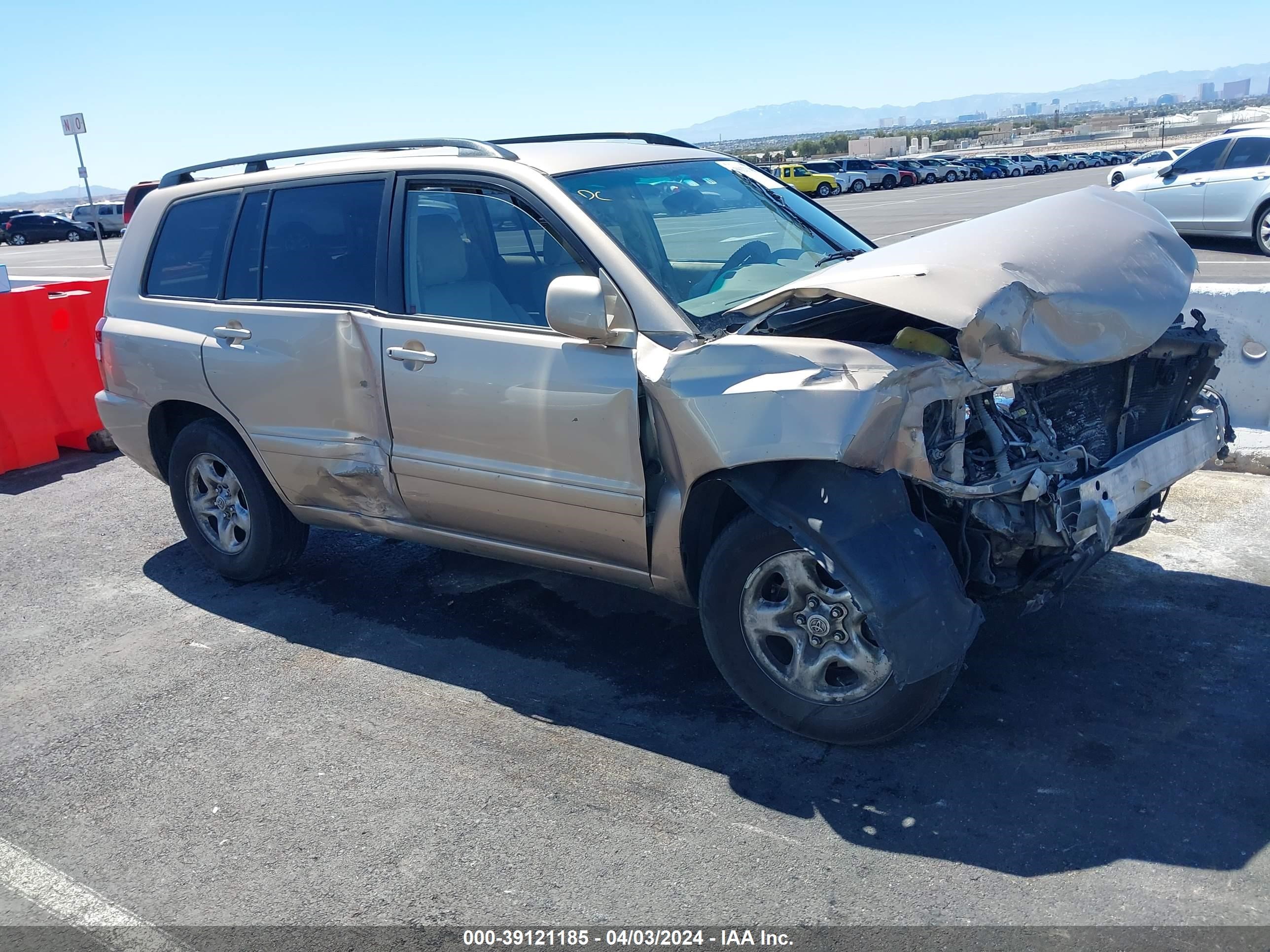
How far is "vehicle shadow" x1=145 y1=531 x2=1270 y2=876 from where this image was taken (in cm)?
321

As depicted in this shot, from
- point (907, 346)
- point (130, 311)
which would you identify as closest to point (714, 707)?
point (907, 346)

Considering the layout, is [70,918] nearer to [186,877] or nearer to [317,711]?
[186,877]

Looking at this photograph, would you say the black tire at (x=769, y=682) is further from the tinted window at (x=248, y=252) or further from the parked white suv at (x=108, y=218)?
the parked white suv at (x=108, y=218)

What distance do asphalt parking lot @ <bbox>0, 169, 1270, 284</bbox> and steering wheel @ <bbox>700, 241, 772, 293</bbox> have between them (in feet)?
30.7

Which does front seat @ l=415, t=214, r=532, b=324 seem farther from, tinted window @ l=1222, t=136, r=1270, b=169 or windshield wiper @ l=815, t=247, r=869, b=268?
tinted window @ l=1222, t=136, r=1270, b=169

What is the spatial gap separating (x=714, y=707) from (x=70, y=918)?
7.02ft

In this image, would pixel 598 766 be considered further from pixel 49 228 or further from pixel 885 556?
pixel 49 228

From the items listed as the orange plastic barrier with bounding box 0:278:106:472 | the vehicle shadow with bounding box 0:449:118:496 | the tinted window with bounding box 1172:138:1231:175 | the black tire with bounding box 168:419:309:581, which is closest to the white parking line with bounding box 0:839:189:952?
the black tire with bounding box 168:419:309:581

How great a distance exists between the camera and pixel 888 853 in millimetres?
3145

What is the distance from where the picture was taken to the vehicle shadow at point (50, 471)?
7.77m

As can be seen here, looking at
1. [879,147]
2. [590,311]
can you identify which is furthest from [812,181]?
[879,147]

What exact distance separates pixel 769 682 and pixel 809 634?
0.24 m

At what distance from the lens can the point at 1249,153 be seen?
48.0 ft

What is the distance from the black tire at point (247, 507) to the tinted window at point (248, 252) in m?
0.70
